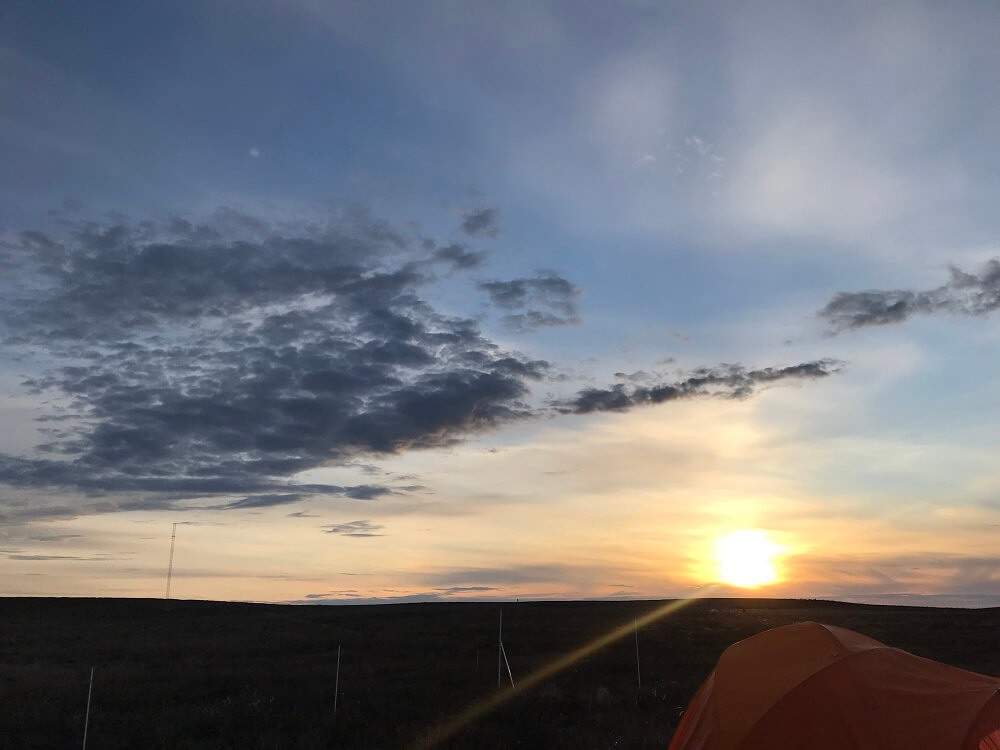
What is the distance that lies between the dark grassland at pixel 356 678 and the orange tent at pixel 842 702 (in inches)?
255

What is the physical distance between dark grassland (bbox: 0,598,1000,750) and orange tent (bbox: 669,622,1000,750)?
6.47 m

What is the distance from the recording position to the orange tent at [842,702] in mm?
9180

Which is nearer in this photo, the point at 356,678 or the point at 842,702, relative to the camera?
the point at 842,702

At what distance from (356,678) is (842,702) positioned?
22369mm

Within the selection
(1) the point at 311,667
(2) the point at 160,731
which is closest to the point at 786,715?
(2) the point at 160,731

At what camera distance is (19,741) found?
760 inches

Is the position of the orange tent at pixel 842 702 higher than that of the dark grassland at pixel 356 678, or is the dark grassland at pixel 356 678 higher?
the orange tent at pixel 842 702

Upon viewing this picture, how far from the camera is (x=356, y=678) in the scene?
28.7 m

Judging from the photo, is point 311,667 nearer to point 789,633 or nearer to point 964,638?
point 789,633

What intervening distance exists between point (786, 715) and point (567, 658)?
26.4 m

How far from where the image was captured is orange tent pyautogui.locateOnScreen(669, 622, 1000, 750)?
918cm

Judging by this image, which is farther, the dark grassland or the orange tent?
the dark grassland

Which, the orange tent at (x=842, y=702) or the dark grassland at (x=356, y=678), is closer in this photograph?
the orange tent at (x=842, y=702)

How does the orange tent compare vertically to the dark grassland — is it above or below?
above
